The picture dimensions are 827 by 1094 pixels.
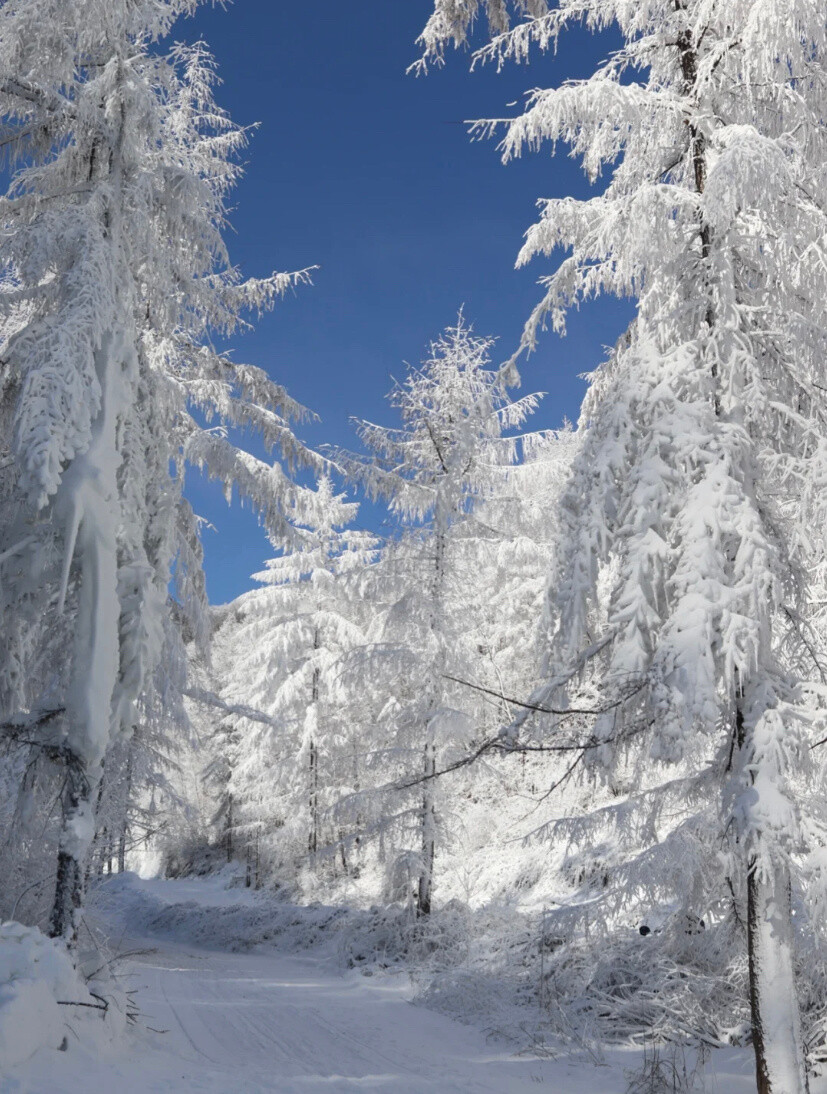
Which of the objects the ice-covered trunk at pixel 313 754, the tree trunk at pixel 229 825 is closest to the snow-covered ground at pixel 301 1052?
the ice-covered trunk at pixel 313 754

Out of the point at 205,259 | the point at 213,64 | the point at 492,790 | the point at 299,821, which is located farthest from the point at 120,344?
the point at 492,790

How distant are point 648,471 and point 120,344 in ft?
17.3

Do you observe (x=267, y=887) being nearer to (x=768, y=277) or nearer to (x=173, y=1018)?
(x=173, y=1018)

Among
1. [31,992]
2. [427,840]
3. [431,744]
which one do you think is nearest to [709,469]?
[31,992]

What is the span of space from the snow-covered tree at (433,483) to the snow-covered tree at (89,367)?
473 centimetres

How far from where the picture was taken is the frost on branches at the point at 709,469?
17.6 feet

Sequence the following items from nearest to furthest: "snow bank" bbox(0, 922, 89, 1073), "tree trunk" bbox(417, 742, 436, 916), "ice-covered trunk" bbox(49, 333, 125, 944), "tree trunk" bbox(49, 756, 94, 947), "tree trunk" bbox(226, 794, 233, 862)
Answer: "snow bank" bbox(0, 922, 89, 1073)
"ice-covered trunk" bbox(49, 333, 125, 944)
"tree trunk" bbox(49, 756, 94, 947)
"tree trunk" bbox(417, 742, 436, 916)
"tree trunk" bbox(226, 794, 233, 862)

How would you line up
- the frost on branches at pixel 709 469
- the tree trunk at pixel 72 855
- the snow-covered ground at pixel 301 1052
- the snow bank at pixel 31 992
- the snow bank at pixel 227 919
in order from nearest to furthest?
the snow bank at pixel 31 992, the frost on branches at pixel 709 469, the snow-covered ground at pixel 301 1052, the tree trunk at pixel 72 855, the snow bank at pixel 227 919

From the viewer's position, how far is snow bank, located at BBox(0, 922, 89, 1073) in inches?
203

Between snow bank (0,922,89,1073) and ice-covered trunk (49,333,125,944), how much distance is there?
638mm

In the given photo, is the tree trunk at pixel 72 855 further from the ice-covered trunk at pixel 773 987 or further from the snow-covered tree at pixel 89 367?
the ice-covered trunk at pixel 773 987

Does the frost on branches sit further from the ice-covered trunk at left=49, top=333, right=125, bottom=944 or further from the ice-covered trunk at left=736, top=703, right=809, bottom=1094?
the ice-covered trunk at left=49, top=333, right=125, bottom=944

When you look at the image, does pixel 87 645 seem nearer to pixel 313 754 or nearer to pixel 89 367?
pixel 89 367

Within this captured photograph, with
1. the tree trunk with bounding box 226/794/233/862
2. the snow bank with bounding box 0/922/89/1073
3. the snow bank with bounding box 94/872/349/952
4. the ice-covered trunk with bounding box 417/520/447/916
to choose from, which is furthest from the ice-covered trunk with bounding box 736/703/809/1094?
the tree trunk with bounding box 226/794/233/862
